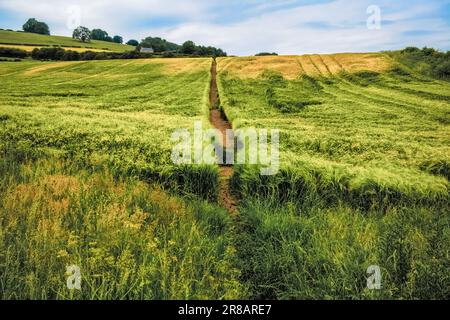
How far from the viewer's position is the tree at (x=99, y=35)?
13200 centimetres

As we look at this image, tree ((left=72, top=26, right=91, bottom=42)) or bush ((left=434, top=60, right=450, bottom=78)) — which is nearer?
bush ((left=434, top=60, right=450, bottom=78))

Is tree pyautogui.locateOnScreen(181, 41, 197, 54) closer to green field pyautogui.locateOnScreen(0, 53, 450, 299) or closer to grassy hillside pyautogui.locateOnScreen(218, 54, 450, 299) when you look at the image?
grassy hillside pyautogui.locateOnScreen(218, 54, 450, 299)

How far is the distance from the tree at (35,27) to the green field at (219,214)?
412ft

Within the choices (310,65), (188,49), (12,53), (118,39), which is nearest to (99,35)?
(118,39)

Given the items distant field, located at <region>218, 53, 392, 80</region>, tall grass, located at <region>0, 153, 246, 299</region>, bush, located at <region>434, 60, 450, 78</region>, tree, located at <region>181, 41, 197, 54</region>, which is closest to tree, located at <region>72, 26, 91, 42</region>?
tree, located at <region>181, 41, 197, 54</region>

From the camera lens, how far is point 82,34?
346 ft

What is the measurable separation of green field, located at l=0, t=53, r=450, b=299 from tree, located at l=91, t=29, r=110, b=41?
442ft

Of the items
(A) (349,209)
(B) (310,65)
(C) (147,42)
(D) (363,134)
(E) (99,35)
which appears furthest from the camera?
(E) (99,35)

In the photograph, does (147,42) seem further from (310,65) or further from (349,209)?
(349,209)

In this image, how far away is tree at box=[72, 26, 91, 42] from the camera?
10475cm

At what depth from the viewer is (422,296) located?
→ 3.90 metres

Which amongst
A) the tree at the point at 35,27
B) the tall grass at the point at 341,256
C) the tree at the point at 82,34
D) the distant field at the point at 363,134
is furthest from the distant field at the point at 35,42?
the tall grass at the point at 341,256

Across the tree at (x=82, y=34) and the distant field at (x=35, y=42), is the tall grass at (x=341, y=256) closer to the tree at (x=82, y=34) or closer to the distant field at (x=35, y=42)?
the distant field at (x=35, y=42)

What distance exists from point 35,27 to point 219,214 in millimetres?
136670
